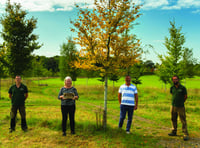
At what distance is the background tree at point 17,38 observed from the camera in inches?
554

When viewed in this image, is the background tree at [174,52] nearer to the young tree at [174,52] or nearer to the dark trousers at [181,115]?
the young tree at [174,52]

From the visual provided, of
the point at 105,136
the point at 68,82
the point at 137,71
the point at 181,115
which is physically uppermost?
the point at 137,71

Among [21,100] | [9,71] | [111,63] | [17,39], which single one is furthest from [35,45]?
[111,63]

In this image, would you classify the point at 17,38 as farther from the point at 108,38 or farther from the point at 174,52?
the point at 174,52

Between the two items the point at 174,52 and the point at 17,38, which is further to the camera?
the point at 174,52

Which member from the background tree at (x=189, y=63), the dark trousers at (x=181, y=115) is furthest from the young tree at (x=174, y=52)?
the dark trousers at (x=181, y=115)

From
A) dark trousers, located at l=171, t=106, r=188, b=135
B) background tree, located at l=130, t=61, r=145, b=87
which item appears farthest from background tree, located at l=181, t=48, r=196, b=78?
dark trousers, located at l=171, t=106, r=188, b=135

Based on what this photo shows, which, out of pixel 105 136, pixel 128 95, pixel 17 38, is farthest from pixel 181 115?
pixel 17 38

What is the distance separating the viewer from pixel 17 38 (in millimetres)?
14352

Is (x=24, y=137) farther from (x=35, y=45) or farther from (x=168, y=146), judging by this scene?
(x=35, y=45)

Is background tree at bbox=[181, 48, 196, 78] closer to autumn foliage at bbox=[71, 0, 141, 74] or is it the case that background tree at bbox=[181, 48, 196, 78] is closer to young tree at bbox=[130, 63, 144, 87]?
young tree at bbox=[130, 63, 144, 87]

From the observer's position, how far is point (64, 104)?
5.92m

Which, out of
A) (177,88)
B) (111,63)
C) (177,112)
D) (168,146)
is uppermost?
(111,63)

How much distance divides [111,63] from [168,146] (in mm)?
3508
